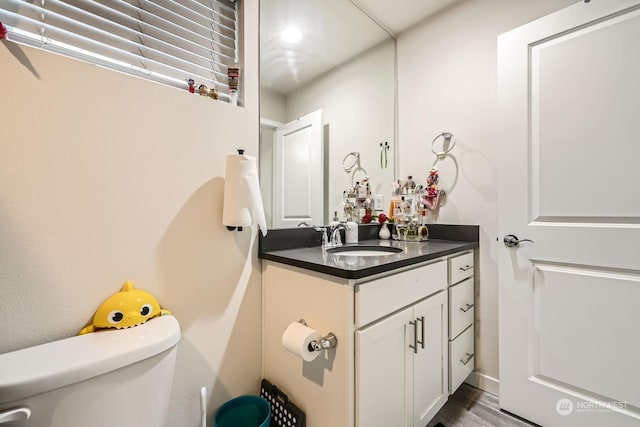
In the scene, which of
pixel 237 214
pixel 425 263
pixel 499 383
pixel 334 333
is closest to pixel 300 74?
pixel 237 214

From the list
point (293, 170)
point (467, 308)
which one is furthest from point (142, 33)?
point (467, 308)

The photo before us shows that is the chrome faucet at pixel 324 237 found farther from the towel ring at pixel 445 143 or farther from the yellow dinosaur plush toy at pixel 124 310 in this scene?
the towel ring at pixel 445 143

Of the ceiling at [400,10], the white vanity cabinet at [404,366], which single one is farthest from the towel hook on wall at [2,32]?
the ceiling at [400,10]

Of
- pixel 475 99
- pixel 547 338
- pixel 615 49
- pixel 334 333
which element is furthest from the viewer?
pixel 475 99

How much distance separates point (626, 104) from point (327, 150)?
4.44 feet

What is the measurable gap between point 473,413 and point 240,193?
1621 mm

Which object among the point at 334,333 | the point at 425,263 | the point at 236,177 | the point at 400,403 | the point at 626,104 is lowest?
the point at 400,403

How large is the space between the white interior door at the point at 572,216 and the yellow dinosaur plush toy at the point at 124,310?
5.36 ft

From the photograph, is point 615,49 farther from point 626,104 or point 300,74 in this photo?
point 300,74

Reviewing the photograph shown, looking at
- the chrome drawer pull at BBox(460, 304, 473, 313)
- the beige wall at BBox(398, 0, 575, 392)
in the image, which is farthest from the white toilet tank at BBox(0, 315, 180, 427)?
the beige wall at BBox(398, 0, 575, 392)

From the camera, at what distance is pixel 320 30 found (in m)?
1.62

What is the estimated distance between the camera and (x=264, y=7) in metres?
1.28

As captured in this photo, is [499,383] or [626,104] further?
[499,383]

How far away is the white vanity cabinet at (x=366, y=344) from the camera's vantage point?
0.86 metres
